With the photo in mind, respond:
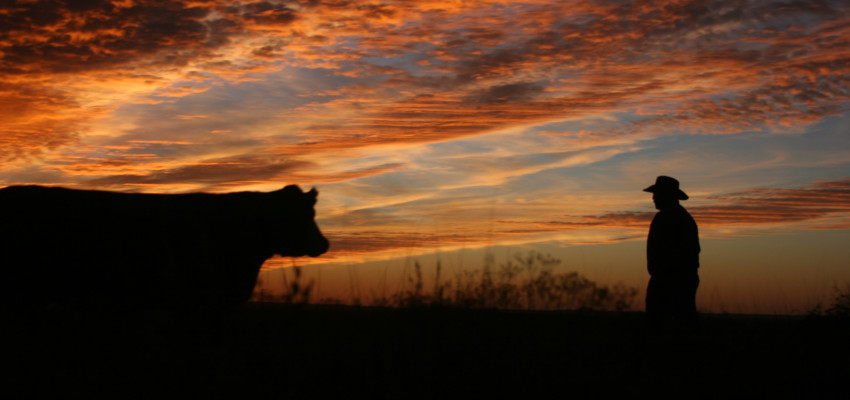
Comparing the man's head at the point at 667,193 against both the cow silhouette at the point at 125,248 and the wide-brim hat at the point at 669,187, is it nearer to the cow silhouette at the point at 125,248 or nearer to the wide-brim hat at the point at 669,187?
the wide-brim hat at the point at 669,187

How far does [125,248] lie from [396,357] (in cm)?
401

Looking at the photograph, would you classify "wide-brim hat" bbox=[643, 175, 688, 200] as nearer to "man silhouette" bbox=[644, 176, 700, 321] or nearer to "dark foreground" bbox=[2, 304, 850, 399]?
"man silhouette" bbox=[644, 176, 700, 321]

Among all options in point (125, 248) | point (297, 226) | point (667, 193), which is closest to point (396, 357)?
point (297, 226)

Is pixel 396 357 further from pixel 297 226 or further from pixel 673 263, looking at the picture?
pixel 673 263

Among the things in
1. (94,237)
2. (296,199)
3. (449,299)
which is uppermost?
(296,199)

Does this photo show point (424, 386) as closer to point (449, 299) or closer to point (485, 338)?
point (485, 338)

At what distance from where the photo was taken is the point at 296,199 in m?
9.35

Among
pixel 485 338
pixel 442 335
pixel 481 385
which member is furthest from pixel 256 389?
pixel 485 338

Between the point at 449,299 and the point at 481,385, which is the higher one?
the point at 449,299

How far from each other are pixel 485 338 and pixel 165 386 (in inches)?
122

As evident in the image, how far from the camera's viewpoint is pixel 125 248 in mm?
→ 8367

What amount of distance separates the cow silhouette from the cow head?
0.27 metres

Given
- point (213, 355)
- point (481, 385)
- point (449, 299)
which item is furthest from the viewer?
point (449, 299)

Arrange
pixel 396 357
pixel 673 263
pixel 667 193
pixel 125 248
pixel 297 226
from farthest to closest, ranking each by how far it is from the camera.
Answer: pixel 667 193 < pixel 673 263 < pixel 297 226 < pixel 125 248 < pixel 396 357
